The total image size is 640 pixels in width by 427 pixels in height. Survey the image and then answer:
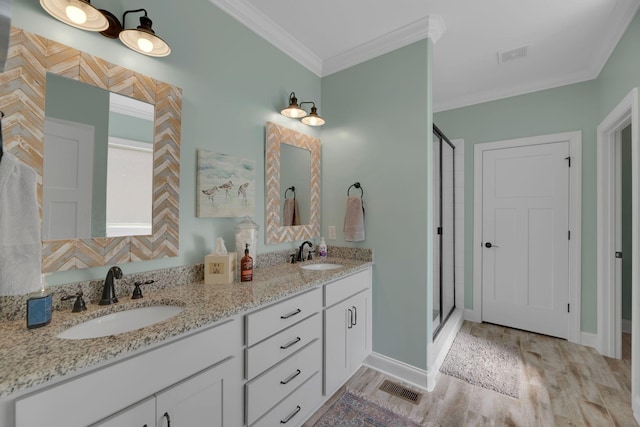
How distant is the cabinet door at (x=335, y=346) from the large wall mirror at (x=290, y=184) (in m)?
0.72

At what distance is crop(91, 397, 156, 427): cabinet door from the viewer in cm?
83

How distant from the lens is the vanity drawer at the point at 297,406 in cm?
138

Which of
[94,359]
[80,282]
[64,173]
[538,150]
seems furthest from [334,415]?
[538,150]

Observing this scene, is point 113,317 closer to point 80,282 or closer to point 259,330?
point 80,282

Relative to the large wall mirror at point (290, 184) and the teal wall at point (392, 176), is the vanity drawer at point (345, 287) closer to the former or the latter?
the teal wall at point (392, 176)

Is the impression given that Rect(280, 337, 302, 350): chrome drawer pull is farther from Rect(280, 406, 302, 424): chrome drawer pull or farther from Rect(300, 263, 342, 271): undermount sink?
Rect(300, 263, 342, 271): undermount sink

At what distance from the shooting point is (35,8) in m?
1.12

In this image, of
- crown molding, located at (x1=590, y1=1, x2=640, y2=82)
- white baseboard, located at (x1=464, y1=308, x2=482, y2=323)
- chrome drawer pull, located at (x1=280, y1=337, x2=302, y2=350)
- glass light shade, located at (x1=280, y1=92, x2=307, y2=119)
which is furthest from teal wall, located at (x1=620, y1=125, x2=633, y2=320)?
chrome drawer pull, located at (x1=280, y1=337, x2=302, y2=350)

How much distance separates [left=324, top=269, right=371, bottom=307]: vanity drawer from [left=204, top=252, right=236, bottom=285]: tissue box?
62cm

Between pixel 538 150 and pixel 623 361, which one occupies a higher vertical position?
pixel 538 150

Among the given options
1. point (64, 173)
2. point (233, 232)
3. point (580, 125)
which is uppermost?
point (580, 125)

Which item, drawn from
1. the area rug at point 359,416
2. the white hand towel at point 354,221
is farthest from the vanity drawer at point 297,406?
the white hand towel at point 354,221

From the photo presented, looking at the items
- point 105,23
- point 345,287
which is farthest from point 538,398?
point 105,23

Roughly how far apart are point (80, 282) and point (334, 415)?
1.62m
